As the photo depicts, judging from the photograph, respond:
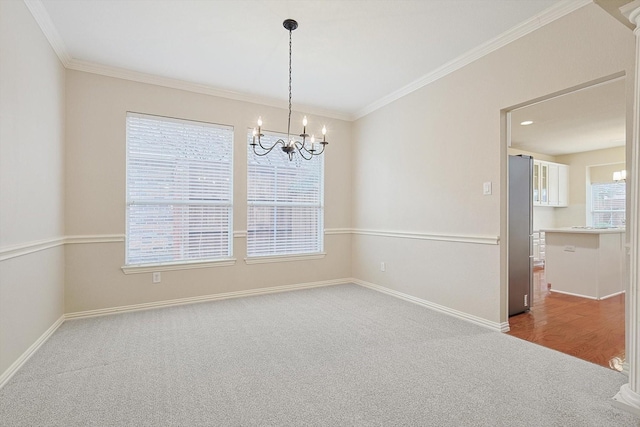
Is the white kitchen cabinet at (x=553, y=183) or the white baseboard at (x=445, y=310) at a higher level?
the white kitchen cabinet at (x=553, y=183)

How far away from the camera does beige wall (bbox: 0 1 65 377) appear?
211 cm

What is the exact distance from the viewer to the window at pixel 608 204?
7043mm

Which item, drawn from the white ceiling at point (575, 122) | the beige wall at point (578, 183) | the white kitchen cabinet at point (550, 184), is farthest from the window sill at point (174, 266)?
the beige wall at point (578, 183)

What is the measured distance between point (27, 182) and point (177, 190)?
5.10 ft

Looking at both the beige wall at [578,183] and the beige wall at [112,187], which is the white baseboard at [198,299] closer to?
the beige wall at [112,187]

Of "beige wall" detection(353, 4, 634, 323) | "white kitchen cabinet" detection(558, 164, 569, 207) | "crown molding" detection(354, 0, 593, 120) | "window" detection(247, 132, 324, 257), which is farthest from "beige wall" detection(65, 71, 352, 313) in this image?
"white kitchen cabinet" detection(558, 164, 569, 207)

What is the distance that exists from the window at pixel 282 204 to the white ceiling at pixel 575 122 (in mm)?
3015

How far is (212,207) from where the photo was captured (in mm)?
4133

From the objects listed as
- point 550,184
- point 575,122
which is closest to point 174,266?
point 575,122

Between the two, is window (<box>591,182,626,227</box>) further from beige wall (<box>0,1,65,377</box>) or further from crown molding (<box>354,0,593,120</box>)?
beige wall (<box>0,1,65,377</box>)

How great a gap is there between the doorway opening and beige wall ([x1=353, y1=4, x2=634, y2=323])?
221 mm

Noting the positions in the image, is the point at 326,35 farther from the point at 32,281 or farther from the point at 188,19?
the point at 32,281

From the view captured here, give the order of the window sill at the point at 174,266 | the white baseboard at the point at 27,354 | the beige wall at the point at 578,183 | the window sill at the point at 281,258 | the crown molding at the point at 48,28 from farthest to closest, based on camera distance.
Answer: the beige wall at the point at 578,183 → the window sill at the point at 281,258 → the window sill at the point at 174,266 → the crown molding at the point at 48,28 → the white baseboard at the point at 27,354

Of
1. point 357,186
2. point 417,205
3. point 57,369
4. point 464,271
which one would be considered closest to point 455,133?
point 417,205
